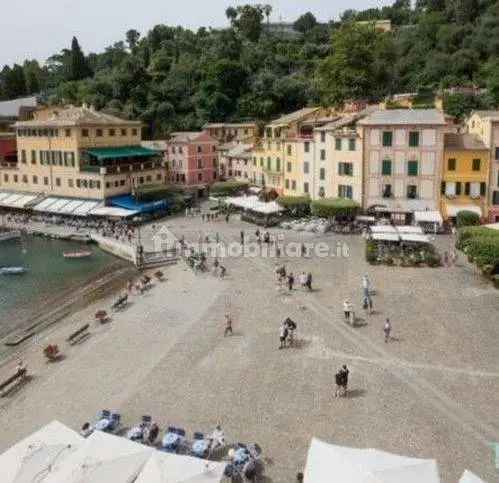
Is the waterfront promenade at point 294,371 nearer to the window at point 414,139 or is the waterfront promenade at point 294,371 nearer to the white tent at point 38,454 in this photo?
the white tent at point 38,454

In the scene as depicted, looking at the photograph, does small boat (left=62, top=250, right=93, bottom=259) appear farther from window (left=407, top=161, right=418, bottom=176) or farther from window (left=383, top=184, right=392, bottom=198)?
window (left=407, top=161, right=418, bottom=176)

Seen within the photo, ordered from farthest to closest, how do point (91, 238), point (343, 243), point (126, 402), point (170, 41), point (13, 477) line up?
point (170, 41) < point (91, 238) < point (343, 243) < point (126, 402) < point (13, 477)

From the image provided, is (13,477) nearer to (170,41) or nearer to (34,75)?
(170,41)

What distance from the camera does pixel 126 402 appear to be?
68.9 ft

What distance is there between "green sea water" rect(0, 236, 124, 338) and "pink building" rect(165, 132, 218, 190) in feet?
64.0

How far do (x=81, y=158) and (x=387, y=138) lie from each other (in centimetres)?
3065

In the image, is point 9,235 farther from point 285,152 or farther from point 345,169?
point 345,169

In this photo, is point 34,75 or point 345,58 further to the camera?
point 34,75

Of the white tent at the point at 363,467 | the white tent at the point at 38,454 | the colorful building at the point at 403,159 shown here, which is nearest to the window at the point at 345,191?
the colorful building at the point at 403,159

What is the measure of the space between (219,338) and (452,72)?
7153 cm

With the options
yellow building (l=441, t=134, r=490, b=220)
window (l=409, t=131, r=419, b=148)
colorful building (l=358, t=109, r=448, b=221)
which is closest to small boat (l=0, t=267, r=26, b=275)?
colorful building (l=358, t=109, r=448, b=221)

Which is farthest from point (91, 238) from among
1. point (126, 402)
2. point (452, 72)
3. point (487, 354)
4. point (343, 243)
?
point (452, 72)

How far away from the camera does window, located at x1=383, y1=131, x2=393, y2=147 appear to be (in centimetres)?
4962

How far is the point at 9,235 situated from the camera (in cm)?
5600
